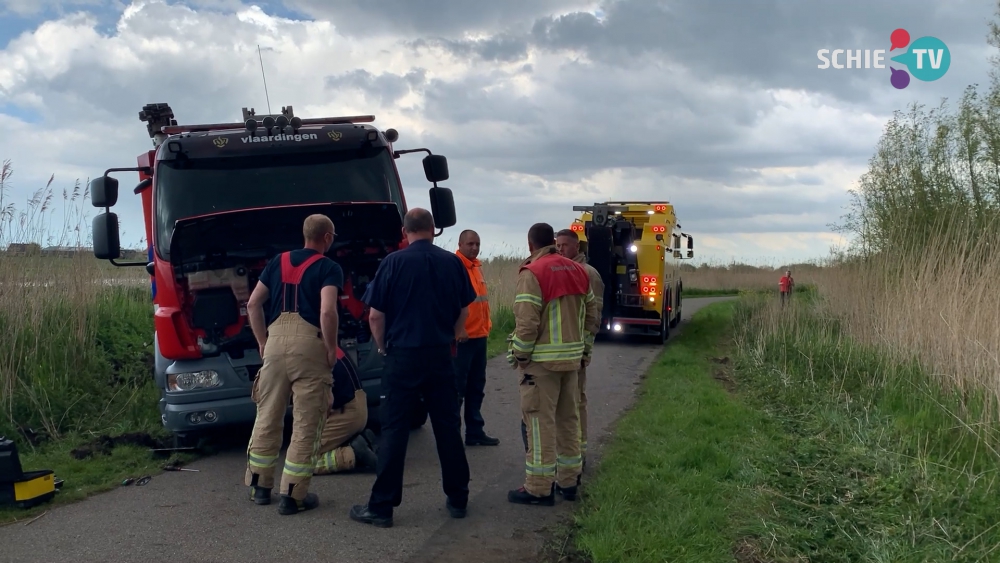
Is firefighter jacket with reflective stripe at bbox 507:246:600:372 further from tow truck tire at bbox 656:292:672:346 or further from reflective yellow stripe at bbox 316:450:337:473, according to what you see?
tow truck tire at bbox 656:292:672:346

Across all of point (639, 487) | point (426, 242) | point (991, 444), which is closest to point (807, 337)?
point (991, 444)

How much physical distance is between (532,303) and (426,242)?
32.9 inches

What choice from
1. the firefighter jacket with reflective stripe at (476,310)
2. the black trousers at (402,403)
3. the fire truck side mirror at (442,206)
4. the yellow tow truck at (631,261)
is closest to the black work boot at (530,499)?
the black trousers at (402,403)

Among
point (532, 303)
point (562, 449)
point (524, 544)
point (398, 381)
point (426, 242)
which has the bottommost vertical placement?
point (524, 544)

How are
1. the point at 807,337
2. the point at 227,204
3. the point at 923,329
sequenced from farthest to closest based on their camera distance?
the point at 807,337 → the point at 923,329 → the point at 227,204

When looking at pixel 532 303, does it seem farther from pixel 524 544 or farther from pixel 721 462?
pixel 721 462

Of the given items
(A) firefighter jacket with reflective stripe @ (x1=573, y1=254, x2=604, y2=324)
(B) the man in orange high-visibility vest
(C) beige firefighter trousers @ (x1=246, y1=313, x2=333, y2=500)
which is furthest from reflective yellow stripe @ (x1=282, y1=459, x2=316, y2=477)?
(A) firefighter jacket with reflective stripe @ (x1=573, y1=254, x2=604, y2=324)

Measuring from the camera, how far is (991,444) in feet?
20.1

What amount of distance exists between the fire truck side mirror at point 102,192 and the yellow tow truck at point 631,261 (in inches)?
427

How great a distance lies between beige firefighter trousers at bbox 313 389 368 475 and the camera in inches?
248

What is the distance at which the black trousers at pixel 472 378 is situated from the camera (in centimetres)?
754

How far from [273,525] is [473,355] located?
2.82 m

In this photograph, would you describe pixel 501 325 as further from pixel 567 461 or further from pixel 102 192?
pixel 567 461

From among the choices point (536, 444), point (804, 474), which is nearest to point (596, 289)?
point (536, 444)
